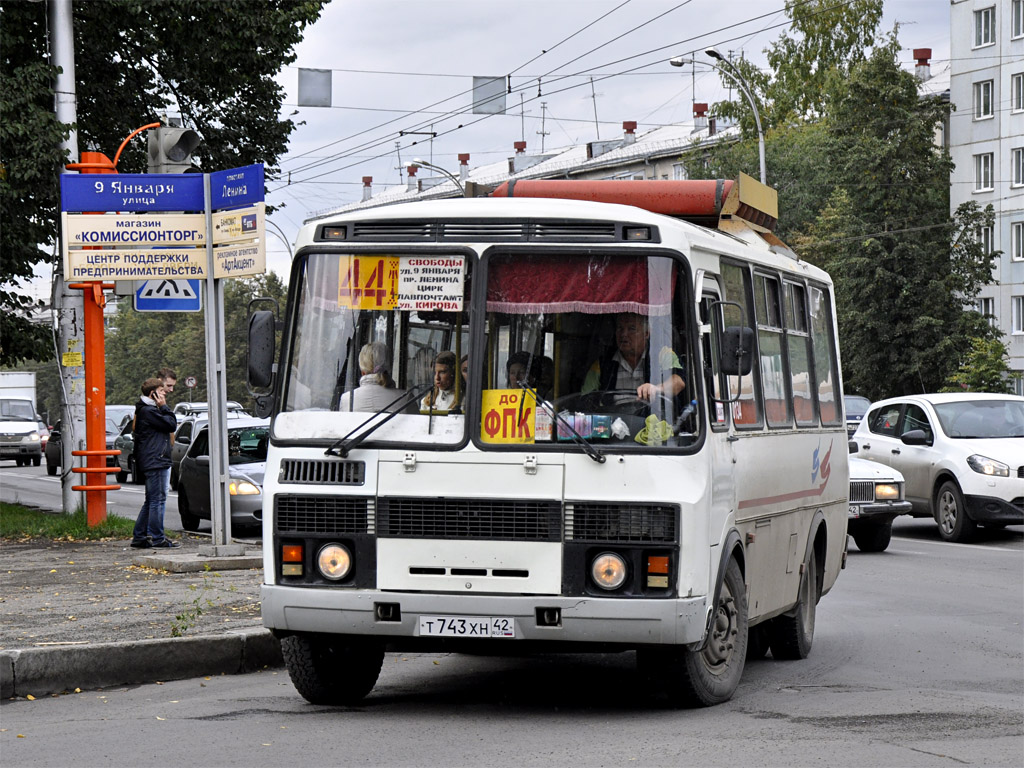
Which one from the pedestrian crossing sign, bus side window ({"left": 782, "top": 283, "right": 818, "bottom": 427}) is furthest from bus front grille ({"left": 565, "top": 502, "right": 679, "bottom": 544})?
the pedestrian crossing sign

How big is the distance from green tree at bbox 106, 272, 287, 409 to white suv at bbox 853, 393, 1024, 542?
7020 centimetres

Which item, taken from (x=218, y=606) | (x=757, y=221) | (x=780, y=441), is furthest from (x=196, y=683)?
(x=757, y=221)

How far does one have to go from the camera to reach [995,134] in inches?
2660

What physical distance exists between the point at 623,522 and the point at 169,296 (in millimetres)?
10792

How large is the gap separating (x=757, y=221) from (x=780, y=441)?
5.54 ft

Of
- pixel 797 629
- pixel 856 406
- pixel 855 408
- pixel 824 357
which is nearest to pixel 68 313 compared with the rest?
pixel 824 357

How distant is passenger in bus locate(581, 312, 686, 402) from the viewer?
7.89 metres

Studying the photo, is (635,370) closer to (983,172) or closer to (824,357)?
(824,357)

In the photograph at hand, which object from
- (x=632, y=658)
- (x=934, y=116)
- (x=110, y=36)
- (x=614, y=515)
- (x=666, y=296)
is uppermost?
(x=934, y=116)

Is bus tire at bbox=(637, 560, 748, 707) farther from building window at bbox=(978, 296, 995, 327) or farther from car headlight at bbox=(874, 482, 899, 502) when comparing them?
building window at bbox=(978, 296, 995, 327)

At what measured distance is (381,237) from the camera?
27.1 ft

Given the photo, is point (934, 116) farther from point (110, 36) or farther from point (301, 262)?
point (301, 262)

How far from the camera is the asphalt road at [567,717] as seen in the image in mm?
7105

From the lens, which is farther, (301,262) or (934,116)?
(934,116)
